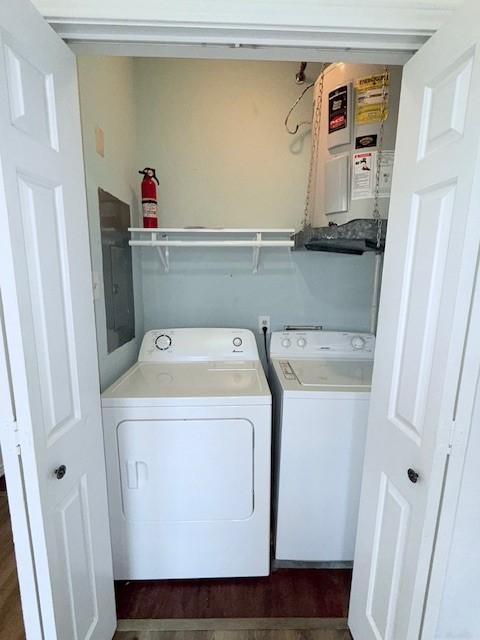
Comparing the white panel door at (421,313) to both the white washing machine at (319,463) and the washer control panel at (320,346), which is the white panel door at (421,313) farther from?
the washer control panel at (320,346)

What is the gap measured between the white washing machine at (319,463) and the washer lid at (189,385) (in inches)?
7.0

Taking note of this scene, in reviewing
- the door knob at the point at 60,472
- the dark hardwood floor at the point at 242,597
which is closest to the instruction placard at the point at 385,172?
the door knob at the point at 60,472

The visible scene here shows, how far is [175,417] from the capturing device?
1411mm

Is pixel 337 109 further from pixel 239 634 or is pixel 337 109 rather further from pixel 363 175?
pixel 239 634

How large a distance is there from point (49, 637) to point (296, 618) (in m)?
1.08

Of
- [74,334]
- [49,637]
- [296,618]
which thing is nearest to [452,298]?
[74,334]

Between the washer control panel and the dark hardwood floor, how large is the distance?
4.00ft

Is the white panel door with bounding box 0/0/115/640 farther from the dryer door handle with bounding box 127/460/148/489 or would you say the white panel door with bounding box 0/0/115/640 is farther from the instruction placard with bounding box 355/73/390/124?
the instruction placard with bounding box 355/73/390/124

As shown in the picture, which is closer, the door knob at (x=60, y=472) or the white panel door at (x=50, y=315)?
the white panel door at (x=50, y=315)

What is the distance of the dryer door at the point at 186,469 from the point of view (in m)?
1.42

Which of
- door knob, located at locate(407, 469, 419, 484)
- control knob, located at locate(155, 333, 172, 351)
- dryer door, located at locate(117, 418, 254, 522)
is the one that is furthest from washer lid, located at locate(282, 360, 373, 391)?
control knob, located at locate(155, 333, 172, 351)

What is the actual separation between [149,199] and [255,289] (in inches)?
36.3

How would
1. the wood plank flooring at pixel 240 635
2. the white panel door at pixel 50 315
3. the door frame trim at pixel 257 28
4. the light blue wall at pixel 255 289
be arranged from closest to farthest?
the white panel door at pixel 50 315
the door frame trim at pixel 257 28
the wood plank flooring at pixel 240 635
the light blue wall at pixel 255 289

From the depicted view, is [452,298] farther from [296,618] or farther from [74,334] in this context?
[296,618]
